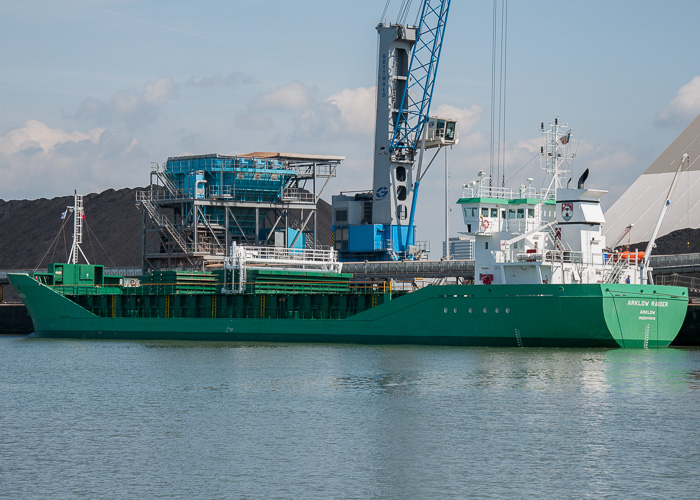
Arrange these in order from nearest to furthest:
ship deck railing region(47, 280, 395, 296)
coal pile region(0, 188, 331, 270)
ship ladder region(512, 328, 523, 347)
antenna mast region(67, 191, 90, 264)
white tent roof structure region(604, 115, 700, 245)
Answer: ship ladder region(512, 328, 523, 347) → ship deck railing region(47, 280, 395, 296) → antenna mast region(67, 191, 90, 264) → white tent roof structure region(604, 115, 700, 245) → coal pile region(0, 188, 331, 270)

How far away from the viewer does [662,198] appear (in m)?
87.2

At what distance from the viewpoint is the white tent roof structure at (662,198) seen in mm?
84312

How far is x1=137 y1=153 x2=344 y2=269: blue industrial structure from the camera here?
2749 inches

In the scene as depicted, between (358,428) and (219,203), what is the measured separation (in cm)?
4682

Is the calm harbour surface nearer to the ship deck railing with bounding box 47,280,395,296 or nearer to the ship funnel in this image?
the ship funnel

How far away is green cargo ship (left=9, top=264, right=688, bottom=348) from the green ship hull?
0.17 ft

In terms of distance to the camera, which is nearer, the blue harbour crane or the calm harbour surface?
the calm harbour surface

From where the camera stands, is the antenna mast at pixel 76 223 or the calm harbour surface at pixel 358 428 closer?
the calm harbour surface at pixel 358 428

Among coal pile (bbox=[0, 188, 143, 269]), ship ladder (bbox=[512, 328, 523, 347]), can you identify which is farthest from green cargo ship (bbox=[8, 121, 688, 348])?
coal pile (bbox=[0, 188, 143, 269])

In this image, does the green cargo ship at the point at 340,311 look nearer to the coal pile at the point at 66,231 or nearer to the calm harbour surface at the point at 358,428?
the calm harbour surface at the point at 358,428

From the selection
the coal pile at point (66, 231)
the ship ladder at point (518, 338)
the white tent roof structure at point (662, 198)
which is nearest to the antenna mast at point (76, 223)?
the ship ladder at point (518, 338)

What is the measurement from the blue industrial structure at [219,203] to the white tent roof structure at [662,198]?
29.7 meters

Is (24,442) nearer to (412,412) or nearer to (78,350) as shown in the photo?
(412,412)

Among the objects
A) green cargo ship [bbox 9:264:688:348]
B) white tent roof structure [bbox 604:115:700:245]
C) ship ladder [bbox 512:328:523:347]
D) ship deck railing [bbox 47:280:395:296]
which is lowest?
ship ladder [bbox 512:328:523:347]
